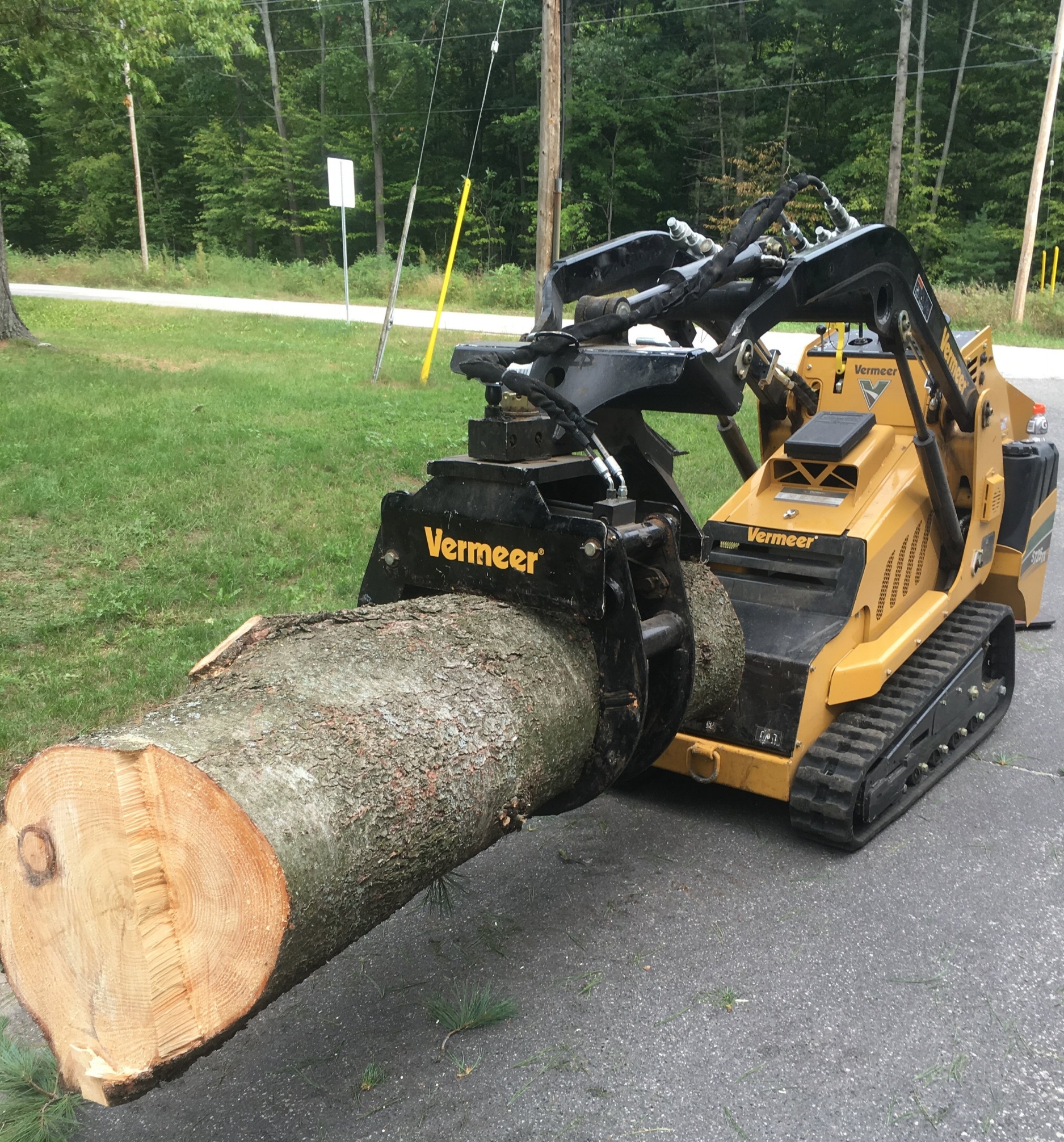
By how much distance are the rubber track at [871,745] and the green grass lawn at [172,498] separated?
2.93m

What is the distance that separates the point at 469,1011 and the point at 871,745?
1.84 meters

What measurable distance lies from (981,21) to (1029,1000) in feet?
135

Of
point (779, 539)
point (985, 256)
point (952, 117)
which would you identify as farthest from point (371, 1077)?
point (952, 117)

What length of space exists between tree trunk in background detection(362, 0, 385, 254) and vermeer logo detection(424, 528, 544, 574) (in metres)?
42.6

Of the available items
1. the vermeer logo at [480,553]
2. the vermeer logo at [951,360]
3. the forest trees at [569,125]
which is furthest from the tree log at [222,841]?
the forest trees at [569,125]

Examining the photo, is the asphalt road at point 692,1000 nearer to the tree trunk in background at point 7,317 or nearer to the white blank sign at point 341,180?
the tree trunk in background at point 7,317

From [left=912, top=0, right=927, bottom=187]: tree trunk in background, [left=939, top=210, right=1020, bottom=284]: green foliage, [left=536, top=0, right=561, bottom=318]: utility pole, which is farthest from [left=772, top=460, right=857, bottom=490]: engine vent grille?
[left=912, top=0, right=927, bottom=187]: tree trunk in background

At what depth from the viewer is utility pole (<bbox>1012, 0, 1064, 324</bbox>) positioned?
2214 centimetres

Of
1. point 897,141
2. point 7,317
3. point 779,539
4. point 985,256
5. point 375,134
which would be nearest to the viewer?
point 779,539

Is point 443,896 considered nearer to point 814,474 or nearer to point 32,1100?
point 32,1100

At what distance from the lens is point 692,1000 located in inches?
120

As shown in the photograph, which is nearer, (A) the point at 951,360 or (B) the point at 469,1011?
(B) the point at 469,1011

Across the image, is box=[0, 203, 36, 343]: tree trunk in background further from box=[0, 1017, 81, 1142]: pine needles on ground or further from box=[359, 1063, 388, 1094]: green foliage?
box=[359, 1063, 388, 1094]: green foliage

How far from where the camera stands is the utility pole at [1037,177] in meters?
22.1
